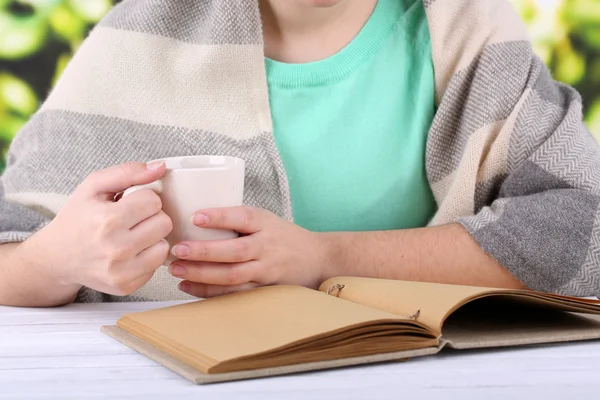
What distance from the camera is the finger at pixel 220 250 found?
825 millimetres

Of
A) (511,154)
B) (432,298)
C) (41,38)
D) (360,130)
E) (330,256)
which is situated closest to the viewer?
(432,298)

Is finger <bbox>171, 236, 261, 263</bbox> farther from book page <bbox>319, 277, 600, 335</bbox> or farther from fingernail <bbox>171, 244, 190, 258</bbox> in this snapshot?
book page <bbox>319, 277, 600, 335</bbox>

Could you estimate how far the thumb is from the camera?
0.79m

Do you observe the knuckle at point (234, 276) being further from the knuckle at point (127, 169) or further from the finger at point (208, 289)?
the knuckle at point (127, 169)

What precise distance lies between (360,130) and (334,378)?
702 mm

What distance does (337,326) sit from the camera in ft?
2.12

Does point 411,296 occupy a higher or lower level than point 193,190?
lower

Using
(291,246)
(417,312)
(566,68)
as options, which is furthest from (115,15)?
(566,68)

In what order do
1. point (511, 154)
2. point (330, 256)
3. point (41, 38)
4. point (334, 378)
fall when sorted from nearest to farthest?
point (334, 378)
point (330, 256)
point (511, 154)
point (41, 38)

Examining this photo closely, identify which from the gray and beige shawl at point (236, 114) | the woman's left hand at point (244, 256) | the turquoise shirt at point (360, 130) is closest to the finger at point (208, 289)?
the woman's left hand at point (244, 256)

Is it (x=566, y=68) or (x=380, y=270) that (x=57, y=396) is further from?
(x=566, y=68)

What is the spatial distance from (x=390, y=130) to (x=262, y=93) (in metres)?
0.21

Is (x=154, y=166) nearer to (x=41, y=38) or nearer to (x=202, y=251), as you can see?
(x=202, y=251)

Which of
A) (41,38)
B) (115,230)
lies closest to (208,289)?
(115,230)
